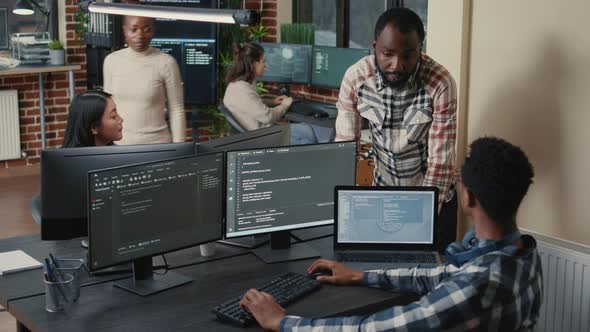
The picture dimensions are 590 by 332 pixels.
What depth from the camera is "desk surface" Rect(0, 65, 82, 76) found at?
6949mm

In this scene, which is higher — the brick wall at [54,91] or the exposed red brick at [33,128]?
the brick wall at [54,91]

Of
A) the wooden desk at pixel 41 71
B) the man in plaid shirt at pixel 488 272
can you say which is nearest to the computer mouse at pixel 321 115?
the wooden desk at pixel 41 71

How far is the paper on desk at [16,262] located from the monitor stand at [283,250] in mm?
796

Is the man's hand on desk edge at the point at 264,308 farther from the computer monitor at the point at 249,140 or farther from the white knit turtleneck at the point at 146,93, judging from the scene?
the white knit turtleneck at the point at 146,93

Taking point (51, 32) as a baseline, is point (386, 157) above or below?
below

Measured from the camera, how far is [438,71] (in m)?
3.54

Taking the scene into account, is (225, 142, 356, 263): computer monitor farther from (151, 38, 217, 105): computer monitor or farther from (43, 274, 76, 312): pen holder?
(151, 38, 217, 105): computer monitor

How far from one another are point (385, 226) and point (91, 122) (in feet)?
4.50

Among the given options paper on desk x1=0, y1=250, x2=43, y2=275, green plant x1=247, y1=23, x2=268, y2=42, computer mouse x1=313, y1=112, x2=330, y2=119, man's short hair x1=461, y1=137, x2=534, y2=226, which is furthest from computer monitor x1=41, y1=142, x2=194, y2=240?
green plant x1=247, y1=23, x2=268, y2=42

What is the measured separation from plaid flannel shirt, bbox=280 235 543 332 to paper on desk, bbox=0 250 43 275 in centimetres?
136

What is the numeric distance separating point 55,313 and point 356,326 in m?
0.97

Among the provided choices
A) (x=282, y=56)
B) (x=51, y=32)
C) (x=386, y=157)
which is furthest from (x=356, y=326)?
(x=51, y=32)

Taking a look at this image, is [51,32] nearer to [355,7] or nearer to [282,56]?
[282,56]

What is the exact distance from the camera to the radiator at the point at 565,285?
3535 millimetres
